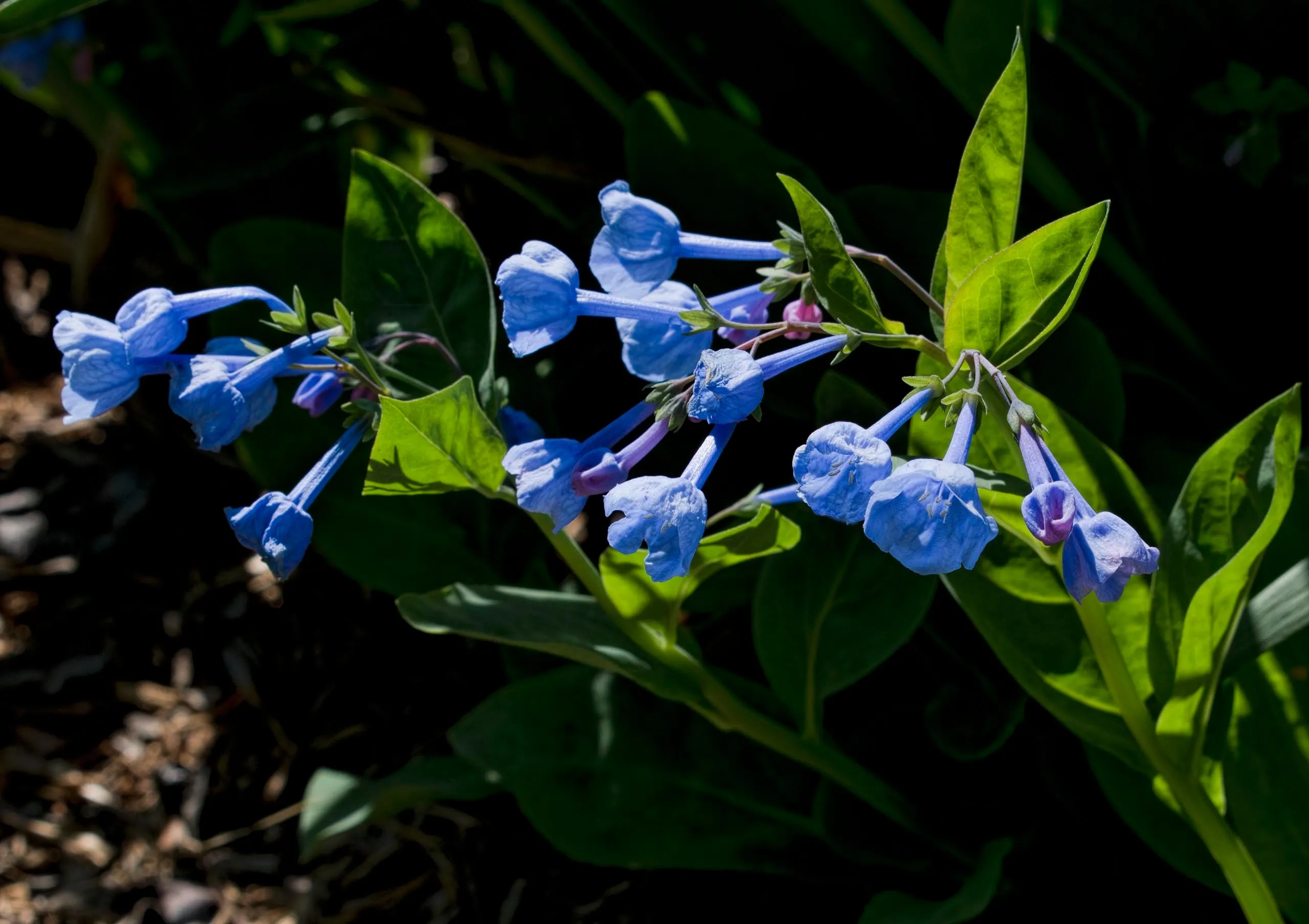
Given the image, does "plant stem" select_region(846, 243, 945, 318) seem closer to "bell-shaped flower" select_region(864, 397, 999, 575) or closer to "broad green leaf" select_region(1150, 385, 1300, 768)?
"bell-shaped flower" select_region(864, 397, 999, 575)

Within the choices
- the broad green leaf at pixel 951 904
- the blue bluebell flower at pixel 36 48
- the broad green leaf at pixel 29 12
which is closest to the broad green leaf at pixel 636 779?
the broad green leaf at pixel 951 904

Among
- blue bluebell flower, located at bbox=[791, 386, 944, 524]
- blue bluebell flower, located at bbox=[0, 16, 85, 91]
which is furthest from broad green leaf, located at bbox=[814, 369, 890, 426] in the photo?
blue bluebell flower, located at bbox=[0, 16, 85, 91]

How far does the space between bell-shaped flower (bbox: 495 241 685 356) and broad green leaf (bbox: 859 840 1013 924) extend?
23.9 inches

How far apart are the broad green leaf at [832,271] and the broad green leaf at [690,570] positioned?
0.16 m

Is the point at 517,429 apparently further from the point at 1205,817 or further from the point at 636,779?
the point at 1205,817

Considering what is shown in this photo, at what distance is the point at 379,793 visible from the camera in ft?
4.69

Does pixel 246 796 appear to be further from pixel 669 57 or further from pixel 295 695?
pixel 669 57

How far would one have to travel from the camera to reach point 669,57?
1495 mm

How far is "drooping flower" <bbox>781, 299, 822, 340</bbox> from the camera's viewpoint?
92 cm

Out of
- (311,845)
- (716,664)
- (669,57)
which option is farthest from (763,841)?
(669,57)

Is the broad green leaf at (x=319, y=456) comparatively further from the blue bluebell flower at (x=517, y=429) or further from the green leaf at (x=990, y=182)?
the green leaf at (x=990, y=182)

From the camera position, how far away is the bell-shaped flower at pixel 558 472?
2.92ft

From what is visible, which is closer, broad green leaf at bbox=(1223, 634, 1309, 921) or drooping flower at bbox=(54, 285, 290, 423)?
drooping flower at bbox=(54, 285, 290, 423)

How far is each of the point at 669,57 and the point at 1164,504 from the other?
78cm
